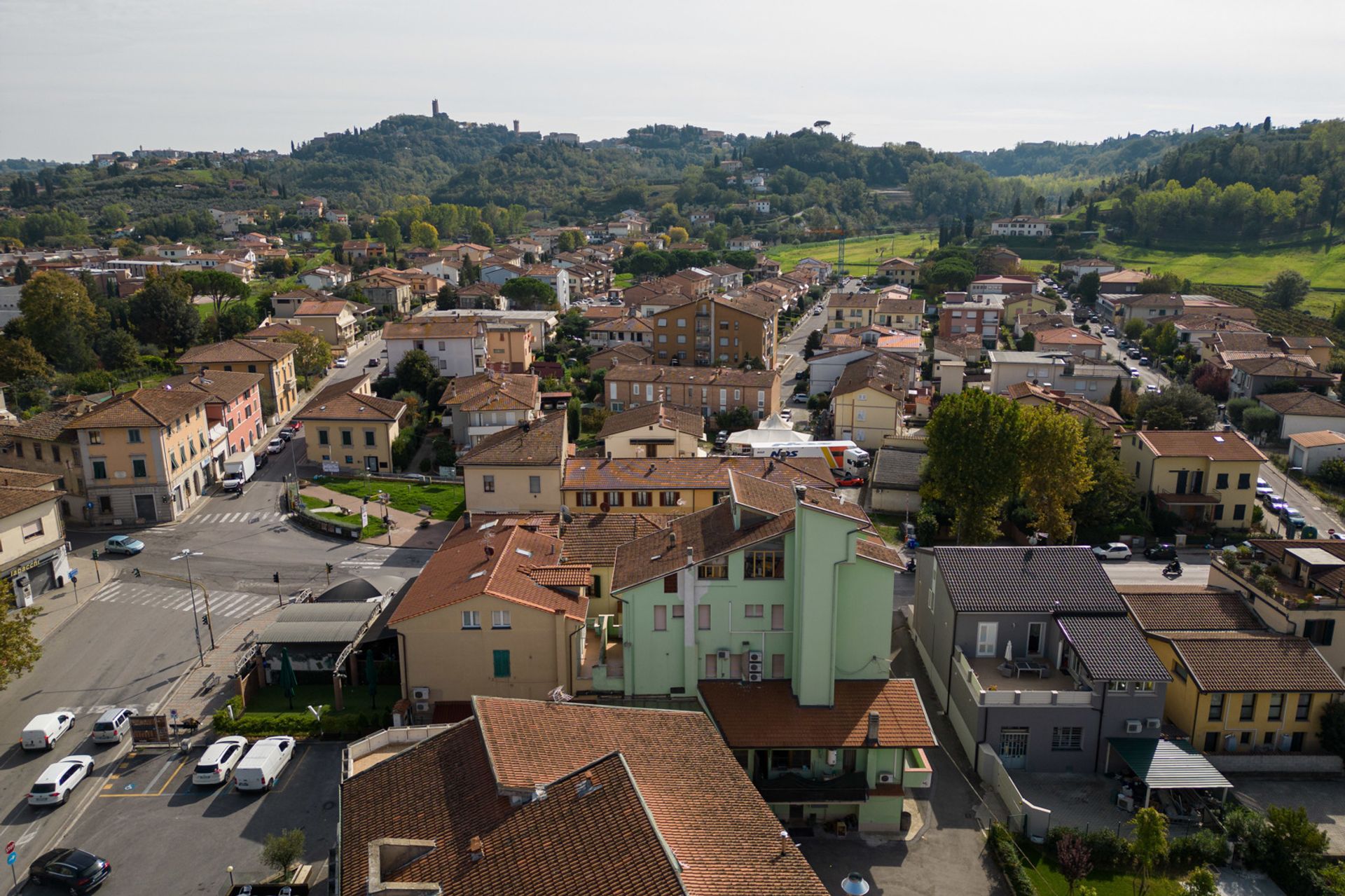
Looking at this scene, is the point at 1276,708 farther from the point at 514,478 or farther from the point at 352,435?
the point at 352,435

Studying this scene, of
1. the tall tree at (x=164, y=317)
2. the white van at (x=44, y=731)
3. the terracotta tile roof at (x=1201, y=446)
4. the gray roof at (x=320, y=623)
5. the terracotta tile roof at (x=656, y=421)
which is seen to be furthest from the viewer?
the tall tree at (x=164, y=317)

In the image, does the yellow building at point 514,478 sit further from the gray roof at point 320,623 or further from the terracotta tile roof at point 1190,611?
the terracotta tile roof at point 1190,611

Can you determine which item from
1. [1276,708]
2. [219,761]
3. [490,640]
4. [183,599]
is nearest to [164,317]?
[183,599]

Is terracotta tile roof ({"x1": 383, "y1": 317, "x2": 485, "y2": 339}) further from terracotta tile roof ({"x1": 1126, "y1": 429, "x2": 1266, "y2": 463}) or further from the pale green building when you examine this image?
the pale green building

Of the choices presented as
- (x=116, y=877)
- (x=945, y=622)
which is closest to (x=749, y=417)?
(x=945, y=622)

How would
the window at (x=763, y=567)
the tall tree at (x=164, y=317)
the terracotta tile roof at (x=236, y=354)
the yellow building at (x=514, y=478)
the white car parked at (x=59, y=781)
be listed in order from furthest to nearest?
the tall tree at (x=164, y=317)
the terracotta tile roof at (x=236, y=354)
the yellow building at (x=514, y=478)
the window at (x=763, y=567)
the white car parked at (x=59, y=781)

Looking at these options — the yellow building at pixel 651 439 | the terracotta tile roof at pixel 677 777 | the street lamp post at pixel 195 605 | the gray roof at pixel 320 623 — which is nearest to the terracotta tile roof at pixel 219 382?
the street lamp post at pixel 195 605

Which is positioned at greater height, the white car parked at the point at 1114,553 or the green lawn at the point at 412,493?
the green lawn at the point at 412,493
